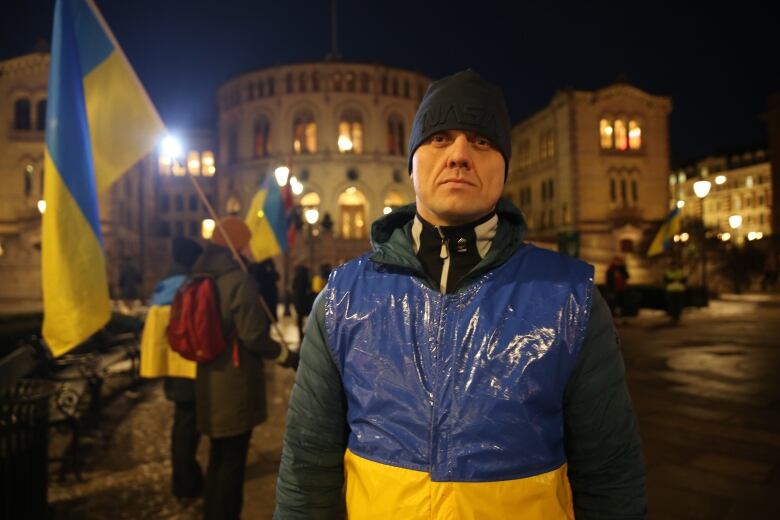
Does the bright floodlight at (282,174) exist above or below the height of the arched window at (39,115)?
below

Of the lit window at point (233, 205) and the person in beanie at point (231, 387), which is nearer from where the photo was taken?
the person in beanie at point (231, 387)

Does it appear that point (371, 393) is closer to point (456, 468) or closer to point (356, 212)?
point (456, 468)

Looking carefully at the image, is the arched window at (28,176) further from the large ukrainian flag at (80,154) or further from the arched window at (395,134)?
the large ukrainian flag at (80,154)

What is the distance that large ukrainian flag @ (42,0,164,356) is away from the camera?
3381mm

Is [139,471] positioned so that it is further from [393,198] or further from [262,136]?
[262,136]

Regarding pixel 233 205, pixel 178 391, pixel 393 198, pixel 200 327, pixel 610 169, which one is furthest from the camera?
pixel 233 205

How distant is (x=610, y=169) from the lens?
43.6 metres

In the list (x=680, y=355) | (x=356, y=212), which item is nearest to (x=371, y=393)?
(x=680, y=355)

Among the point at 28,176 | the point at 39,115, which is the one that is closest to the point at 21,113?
the point at 39,115

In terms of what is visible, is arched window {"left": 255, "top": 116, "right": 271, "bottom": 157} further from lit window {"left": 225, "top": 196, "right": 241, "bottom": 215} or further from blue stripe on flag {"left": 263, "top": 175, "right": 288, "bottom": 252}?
blue stripe on flag {"left": 263, "top": 175, "right": 288, "bottom": 252}

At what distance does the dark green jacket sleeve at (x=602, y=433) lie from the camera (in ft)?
5.69

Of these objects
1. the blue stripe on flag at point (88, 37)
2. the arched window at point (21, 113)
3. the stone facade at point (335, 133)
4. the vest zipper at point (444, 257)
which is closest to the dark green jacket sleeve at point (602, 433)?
the vest zipper at point (444, 257)

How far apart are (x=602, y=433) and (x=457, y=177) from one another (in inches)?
37.7

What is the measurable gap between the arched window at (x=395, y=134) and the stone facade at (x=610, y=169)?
10.2 m
